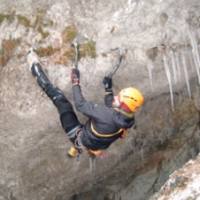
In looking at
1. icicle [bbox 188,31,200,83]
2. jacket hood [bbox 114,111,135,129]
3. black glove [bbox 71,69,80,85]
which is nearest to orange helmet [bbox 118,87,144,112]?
jacket hood [bbox 114,111,135,129]

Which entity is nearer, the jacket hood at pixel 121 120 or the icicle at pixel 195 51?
the jacket hood at pixel 121 120

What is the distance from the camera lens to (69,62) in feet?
17.0

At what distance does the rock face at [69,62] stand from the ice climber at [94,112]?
37 cm

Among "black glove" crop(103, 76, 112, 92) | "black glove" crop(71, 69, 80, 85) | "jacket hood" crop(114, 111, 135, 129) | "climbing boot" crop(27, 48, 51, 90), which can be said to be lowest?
"jacket hood" crop(114, 111, 135, 129)

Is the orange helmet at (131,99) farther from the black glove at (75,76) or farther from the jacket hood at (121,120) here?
the black glove at (75,76)

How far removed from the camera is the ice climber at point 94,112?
4082 mm

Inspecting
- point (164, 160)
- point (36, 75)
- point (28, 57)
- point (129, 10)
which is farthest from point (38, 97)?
point (164, 160)

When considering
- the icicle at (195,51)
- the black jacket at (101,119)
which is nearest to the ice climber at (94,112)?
the black jacket at (101,119)

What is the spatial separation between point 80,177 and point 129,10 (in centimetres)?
514

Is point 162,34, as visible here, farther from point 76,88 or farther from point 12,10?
point 12,10

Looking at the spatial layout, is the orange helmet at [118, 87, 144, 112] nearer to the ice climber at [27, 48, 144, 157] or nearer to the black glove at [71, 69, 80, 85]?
the ice climber at [27, 48, 144, 157]

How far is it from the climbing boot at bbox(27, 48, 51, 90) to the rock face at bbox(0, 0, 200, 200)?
20 centimetres

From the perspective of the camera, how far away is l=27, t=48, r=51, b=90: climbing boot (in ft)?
15.9

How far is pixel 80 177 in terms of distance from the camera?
725 centimetres
